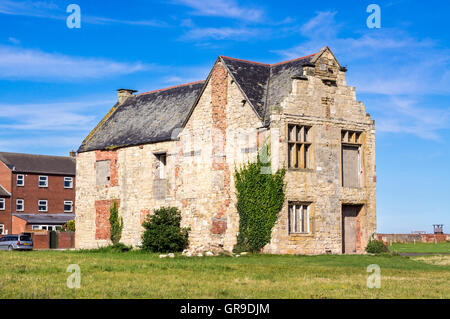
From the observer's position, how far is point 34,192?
69.4 m

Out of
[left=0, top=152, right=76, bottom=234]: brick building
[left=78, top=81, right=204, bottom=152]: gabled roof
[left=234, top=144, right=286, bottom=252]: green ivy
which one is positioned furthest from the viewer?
[left=0, top=152, right=76, bottom=234]: brick building

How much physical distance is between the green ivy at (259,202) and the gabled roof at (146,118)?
23.6 feet

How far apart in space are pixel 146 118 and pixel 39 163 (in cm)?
3465

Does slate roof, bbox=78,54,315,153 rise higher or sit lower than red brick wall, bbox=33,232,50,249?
higher

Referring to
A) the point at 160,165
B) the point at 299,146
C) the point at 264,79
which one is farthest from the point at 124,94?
the point at 299,146

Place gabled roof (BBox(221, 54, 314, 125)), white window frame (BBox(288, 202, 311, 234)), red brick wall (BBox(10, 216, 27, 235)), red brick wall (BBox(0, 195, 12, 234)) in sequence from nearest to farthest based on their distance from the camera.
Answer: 1. white window frame (BBox(288, 202, 311, 234))
2. gabled roof (BBox(221, 54, 314, 125))
3. red brick wall (BBox(10, 216, 27, 235))
4. red brick wall (BBox(0, 195, 12, 234))

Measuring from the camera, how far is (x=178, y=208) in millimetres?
35094

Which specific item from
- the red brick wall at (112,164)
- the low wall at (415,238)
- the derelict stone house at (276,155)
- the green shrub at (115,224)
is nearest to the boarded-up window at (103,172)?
the red brick wall at (112,164)

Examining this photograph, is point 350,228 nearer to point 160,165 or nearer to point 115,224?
point 160,165

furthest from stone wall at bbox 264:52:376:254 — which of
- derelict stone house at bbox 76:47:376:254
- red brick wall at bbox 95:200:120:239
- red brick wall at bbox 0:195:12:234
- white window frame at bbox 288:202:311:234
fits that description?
red brick wall at bbox 0:195:12:234

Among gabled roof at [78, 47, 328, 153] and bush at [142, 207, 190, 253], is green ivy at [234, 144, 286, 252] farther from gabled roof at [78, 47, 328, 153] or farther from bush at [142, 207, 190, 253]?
bush at [142, 207, 190, 253]

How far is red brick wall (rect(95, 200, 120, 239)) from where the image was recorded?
A: 40.2 m
